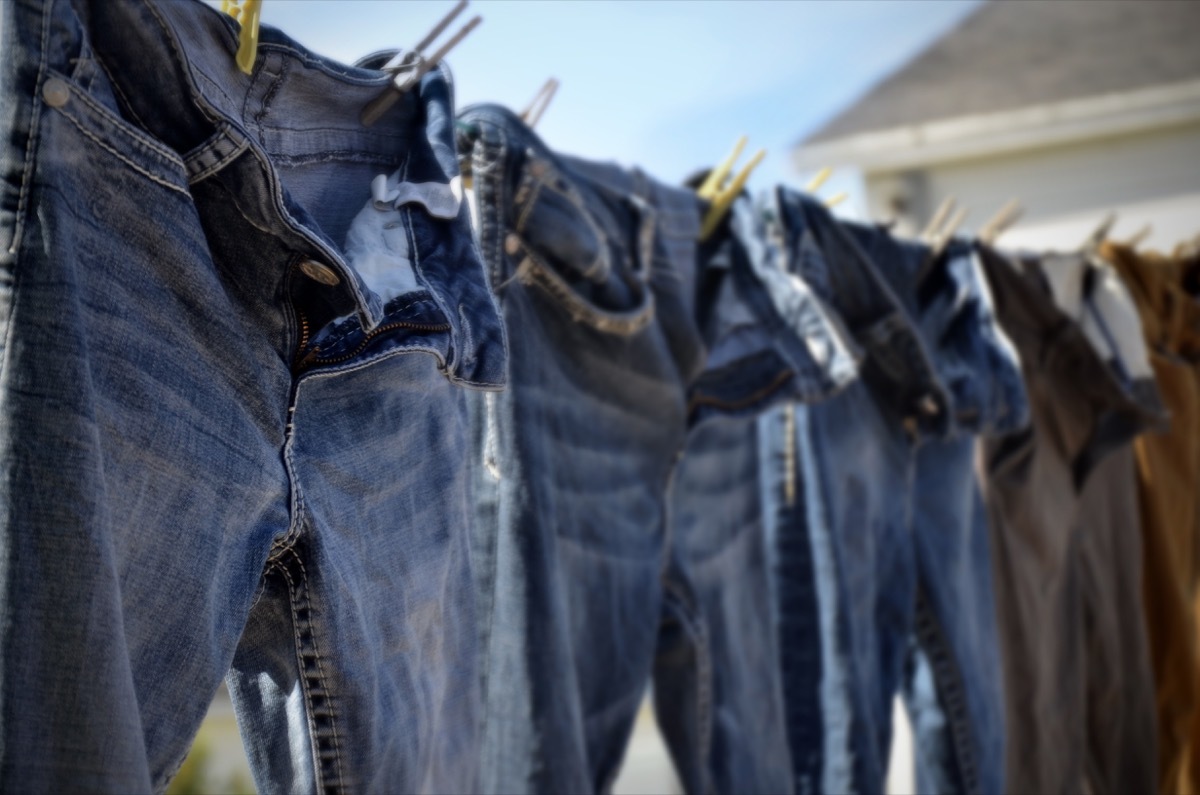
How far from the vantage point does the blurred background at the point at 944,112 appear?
3.43m

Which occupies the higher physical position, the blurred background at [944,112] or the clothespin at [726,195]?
the blurred background at [944,112]

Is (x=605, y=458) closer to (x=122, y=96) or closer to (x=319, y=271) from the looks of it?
(x=319, y=271)

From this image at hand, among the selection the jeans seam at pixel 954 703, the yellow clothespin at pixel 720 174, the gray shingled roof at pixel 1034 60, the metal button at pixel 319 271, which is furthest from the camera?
the gray shingled roof at pixel 1034 60

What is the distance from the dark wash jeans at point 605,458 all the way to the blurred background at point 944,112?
1.06 meters

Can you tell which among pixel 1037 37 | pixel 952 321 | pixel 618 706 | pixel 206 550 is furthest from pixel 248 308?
pixel 1037 37

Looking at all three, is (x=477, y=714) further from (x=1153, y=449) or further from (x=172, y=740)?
(x=1153, y=449)

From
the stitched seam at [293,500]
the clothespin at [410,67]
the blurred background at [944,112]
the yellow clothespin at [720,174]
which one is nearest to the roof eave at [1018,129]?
the blurred background at [944,112]

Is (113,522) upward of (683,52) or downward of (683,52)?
downward

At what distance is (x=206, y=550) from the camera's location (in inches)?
39.0

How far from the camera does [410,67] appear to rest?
1.34 m

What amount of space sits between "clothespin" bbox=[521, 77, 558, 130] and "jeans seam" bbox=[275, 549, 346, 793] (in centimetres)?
77

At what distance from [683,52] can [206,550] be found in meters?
2.14

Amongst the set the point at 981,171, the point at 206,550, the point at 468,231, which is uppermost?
the point at 981,171

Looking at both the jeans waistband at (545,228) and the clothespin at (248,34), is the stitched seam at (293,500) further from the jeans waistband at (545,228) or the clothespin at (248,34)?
the jeans waistband at (545,228)
